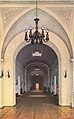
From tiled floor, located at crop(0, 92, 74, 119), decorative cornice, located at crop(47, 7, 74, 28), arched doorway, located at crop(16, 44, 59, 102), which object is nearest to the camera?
tiled floor, located at crop(0, 92, 74, 119)

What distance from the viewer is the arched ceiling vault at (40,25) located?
48.6ft

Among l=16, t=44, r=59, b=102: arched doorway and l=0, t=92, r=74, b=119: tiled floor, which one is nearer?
l=0, t=92, r=74, b=119: tiled floor

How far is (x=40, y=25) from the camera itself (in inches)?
658

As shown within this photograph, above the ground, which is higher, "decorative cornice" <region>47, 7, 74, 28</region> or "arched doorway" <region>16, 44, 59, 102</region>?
"decorative cornice" <region>47, 7, 74, 28</region>

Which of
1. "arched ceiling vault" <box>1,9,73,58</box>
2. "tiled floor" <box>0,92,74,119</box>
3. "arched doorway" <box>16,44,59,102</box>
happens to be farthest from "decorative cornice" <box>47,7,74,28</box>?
"arched doorway" <box>16,44,59,102</box>

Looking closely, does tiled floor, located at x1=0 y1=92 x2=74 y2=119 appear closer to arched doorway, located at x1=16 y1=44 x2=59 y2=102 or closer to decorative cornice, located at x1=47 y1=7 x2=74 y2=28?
decorative cornice, located at x1=47 y1=7 x2=74 y2=28

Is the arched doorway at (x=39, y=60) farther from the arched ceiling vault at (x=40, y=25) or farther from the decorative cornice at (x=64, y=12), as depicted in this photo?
the decorative cornice at (x=64, y=12)

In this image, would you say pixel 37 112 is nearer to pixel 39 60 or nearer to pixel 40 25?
pixel 40 25

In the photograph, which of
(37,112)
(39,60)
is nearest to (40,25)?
(37,112)

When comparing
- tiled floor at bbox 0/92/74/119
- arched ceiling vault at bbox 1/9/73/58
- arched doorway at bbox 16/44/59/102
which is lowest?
tiled floor at bbox 0/92/74/119

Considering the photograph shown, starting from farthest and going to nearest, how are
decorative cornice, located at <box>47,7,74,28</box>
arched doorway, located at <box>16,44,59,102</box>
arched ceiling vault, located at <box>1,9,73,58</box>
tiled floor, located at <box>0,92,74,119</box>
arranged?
arched doorway, located at <box>16,44,59,102</box>
arched ceiling vault, located at <box>1,9,73,58</box>
decorative cornice, located at <box>47,7,74,28</box>
tiled floor, located at <box>0,92,74,119</box>

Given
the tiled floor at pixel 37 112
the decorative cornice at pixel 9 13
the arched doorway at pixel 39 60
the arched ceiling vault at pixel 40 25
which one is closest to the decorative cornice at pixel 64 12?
the arched ceiling vault at pixel 40 25

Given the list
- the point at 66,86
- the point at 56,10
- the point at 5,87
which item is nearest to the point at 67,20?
the point at 56,10

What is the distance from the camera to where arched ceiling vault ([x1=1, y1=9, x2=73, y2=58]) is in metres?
14.8
